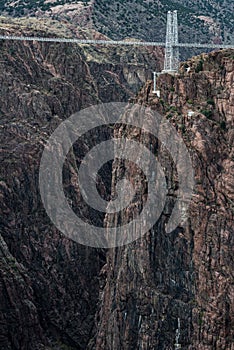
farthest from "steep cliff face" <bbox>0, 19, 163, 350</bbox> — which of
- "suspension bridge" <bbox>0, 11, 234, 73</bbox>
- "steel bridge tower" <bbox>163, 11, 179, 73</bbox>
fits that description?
"steel bridge tower" <bbox>163, 11, 179, 73</bbox>

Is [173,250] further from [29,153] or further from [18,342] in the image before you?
[29,153]

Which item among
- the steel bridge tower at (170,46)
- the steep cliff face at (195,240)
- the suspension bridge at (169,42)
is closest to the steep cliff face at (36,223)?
the suspension bridge at (169,42)

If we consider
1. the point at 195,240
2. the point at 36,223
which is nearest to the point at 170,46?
the point at 36,223

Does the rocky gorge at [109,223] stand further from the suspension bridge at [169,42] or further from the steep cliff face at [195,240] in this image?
the suspension bridge at [169,42]

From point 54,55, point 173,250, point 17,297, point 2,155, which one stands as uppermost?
point 54,55

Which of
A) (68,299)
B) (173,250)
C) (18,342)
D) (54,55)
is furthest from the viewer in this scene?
(54,55)

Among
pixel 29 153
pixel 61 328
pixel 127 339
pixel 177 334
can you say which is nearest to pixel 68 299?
pixel 61 328

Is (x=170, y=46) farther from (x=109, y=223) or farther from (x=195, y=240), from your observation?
(x=195, y=240)

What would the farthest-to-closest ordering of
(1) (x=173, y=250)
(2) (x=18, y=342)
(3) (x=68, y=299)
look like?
(3) (x=68, y=299) → (2) (x=18, y=342) → (1) (x=173, y=250)
